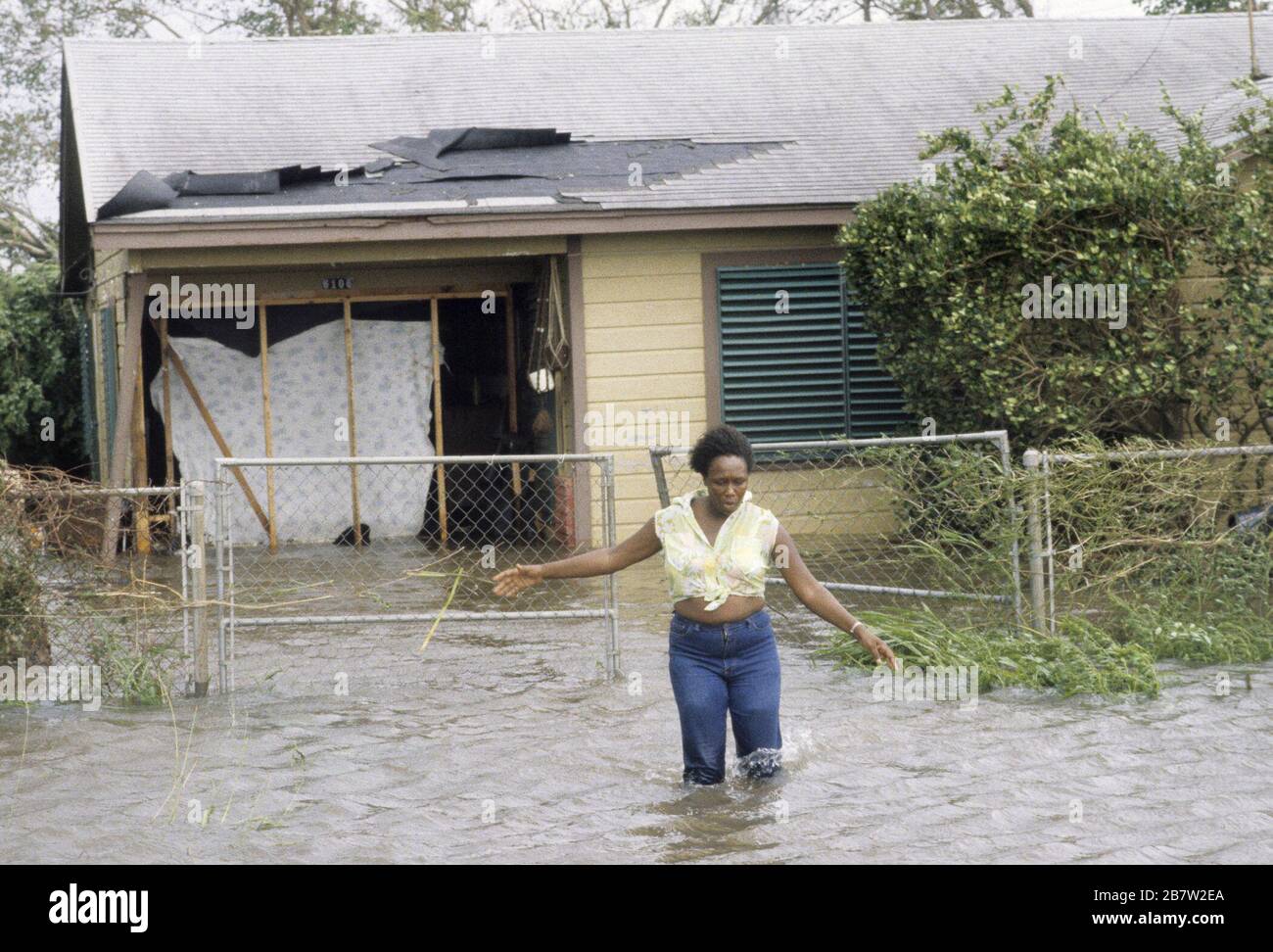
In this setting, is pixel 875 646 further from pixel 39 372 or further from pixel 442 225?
pixel 39 372

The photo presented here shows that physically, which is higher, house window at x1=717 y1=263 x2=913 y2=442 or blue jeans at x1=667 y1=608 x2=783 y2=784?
house window at x1=717 y1=263 x2=913 y2=442

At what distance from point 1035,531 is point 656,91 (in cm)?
956

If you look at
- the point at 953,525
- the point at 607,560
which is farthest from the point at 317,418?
the point at 607,560

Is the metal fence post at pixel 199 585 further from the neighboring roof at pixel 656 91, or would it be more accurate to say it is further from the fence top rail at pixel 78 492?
the neighboring roof at pixel 656 91

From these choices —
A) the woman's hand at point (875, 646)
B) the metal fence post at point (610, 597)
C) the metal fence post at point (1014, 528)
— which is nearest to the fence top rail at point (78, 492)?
the metal fence post at point (610, 597)

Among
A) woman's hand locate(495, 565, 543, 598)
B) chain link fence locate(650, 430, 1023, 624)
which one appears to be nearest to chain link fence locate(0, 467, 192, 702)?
woman's hand locate(495, 565, 543, 598)

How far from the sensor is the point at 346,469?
1549cm

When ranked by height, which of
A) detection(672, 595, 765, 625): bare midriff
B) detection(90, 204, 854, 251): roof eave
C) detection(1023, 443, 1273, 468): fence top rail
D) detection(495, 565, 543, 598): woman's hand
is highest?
detection(90, 204, 854, 251): roof eave

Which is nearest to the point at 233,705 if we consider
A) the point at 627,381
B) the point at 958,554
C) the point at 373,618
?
the point at 373,618

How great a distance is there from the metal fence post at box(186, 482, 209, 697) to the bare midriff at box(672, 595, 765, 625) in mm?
3023

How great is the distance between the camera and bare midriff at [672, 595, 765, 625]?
643cm

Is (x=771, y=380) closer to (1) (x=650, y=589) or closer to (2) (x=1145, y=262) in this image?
(1) (x=650, y=589)

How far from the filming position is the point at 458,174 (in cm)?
1442

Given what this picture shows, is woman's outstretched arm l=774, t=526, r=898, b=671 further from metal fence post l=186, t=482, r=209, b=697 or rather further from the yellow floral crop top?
metal fence post l=186, t=482, r=209, b=697
